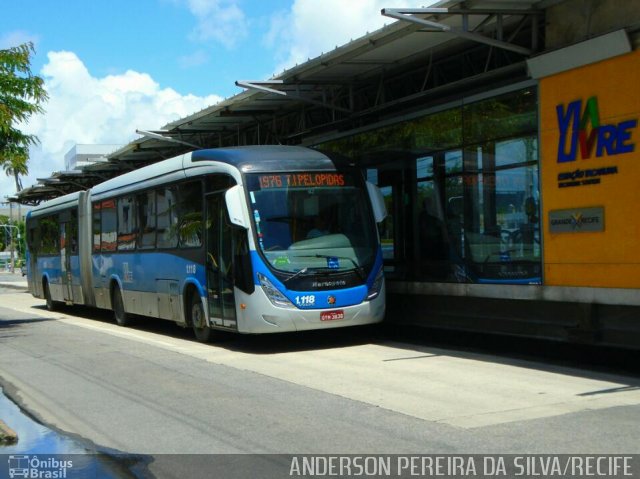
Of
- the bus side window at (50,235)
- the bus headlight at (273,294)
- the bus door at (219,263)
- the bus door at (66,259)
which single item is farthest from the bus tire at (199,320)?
the bus side window at (50,235)

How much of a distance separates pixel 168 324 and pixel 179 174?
17.1 ft

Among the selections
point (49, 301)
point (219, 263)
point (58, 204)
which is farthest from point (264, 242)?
point (49, 301)

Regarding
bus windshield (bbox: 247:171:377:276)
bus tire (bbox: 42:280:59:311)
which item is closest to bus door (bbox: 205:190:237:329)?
bus windshield (bbox: 247:171:377:276)

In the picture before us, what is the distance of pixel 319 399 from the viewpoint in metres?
8.74

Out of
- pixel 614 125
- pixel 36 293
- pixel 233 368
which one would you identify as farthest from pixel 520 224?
pixel 36 293

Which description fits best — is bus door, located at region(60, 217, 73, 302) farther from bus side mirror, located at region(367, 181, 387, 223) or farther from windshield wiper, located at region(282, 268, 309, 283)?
windshield wiper, located at region(282, 268, 309, 283)

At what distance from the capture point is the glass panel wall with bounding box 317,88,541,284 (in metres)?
12.1

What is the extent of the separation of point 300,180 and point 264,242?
127 cm

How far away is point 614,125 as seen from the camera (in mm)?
10570

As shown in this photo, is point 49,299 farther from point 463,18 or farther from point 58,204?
point 463,18

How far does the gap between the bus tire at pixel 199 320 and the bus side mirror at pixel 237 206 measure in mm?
2370

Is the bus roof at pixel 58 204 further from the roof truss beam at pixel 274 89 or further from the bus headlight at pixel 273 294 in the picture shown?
the bus headlight at pixel 273 294

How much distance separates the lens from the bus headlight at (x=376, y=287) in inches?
509

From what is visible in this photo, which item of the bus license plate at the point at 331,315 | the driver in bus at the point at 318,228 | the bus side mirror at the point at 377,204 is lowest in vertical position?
the bus license plate at the point at 331,315
